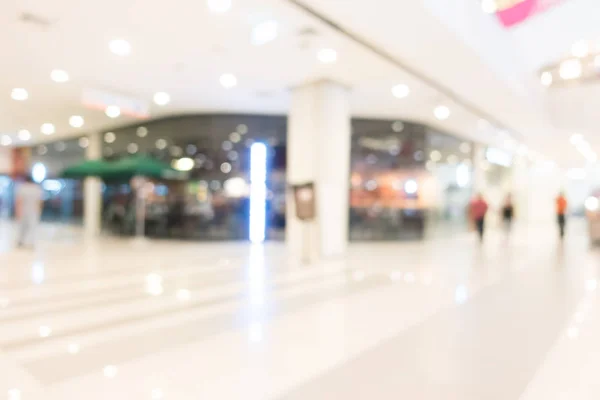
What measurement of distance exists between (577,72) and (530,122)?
1.85 m

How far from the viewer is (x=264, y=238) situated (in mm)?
11750

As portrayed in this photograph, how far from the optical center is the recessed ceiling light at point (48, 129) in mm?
13533

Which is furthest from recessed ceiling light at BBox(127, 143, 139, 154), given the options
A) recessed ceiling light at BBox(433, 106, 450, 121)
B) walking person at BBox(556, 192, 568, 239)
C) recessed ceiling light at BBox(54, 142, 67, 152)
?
walking person at BBox(556, 192, 568, 239)

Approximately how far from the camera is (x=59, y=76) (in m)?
8.17

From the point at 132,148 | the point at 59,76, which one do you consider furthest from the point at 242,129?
the point at 59,76

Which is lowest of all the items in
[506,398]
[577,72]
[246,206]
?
[506,398]

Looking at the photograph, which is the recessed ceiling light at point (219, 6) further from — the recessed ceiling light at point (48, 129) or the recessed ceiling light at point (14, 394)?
the recessed ceiling light at point (48, 129)

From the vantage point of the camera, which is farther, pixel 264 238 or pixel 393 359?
pixel 264 238

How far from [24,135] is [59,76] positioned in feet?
31.8

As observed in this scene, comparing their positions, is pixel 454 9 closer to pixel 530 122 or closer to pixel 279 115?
pixel 279 115

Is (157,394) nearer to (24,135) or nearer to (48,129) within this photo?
(48,129)

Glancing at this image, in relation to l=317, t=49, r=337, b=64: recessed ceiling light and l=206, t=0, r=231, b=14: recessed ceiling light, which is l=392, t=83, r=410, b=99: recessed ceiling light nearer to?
l=317, t=49, r=337, b=64: recessed ceiling light

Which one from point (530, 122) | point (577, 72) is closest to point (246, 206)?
point (530, 122)

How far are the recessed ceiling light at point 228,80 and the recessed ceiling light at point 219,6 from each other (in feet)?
8.82
